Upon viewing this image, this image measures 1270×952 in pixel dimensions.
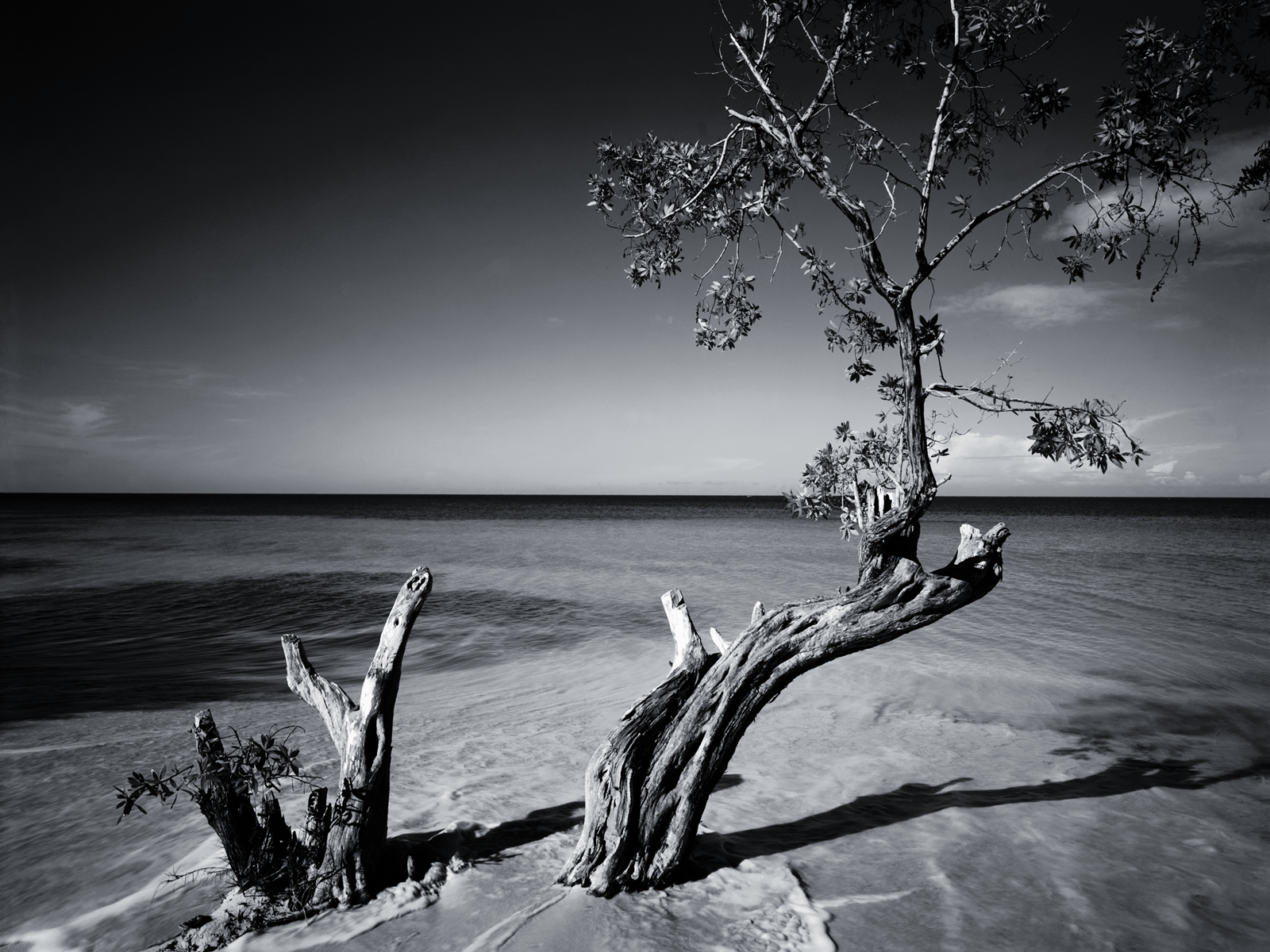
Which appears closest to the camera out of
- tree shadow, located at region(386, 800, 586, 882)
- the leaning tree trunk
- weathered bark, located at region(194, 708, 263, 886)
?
weathered bark, located at region(194, 708, 263, 886)

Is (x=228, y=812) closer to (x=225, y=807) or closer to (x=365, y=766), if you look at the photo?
(x=225, y=807)

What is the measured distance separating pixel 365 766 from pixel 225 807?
2.48ft

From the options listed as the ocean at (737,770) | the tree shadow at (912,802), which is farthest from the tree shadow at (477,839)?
the tree shadow at (912,802)

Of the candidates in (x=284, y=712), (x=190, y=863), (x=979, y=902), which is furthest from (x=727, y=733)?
(x=284, y=712)

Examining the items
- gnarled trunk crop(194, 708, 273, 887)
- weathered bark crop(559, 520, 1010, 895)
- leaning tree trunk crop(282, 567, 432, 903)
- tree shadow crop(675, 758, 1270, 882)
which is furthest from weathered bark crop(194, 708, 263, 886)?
tree shadow crop(675, 758, 1270, 882)

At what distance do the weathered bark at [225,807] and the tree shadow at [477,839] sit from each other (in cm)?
85

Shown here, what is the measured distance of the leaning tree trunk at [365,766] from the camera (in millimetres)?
4230

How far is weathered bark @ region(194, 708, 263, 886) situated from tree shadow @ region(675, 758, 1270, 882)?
2650mm

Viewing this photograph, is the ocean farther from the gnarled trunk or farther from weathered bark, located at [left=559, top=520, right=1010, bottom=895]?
the gnarled trunk

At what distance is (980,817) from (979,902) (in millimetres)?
1516

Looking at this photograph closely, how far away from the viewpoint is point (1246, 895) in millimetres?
5164

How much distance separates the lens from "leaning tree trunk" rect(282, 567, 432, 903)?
13.9 feet

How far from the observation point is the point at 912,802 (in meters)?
6.58

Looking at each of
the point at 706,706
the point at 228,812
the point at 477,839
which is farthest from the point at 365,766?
the point at 706,706
